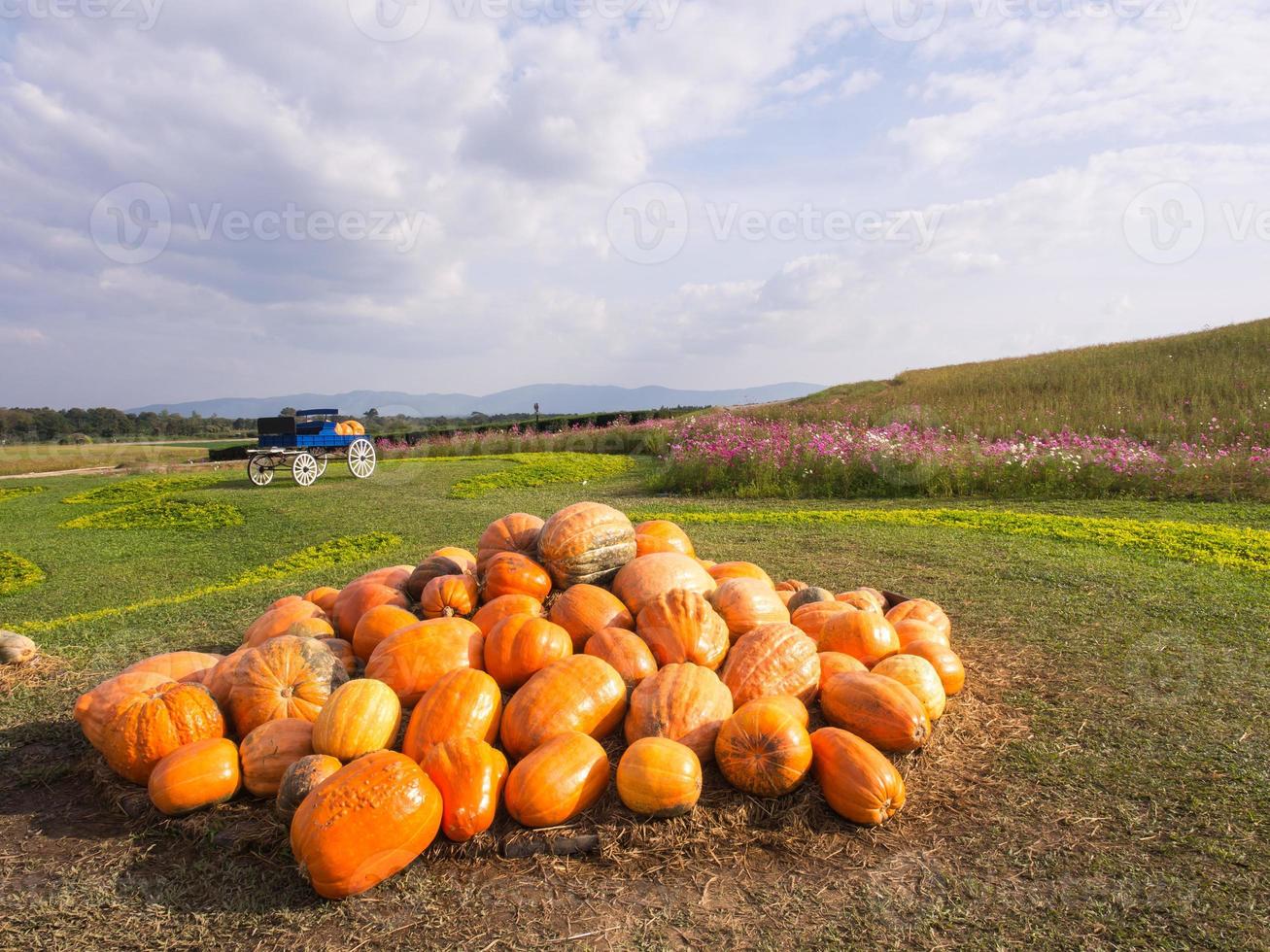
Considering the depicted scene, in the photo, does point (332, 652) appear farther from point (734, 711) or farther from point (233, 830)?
point (734, 711)

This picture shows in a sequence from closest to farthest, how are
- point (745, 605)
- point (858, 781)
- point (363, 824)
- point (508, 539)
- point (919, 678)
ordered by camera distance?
point (363, 824) < point (858, 781) < point (919, 678) < point (745, 605) < point (508, 539)

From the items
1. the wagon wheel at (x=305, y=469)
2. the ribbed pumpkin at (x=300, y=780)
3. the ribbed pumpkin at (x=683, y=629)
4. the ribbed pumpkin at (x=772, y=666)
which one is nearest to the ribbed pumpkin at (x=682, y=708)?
the ribbed pumpkin at (x=772, y=666)

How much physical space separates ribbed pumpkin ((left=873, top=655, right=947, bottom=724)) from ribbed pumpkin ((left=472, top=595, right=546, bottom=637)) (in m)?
1.59

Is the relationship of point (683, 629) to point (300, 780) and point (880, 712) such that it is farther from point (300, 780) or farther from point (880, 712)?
point (300, 780)

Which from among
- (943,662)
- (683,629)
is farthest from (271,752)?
(943,662)

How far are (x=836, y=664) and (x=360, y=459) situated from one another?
14.4 m

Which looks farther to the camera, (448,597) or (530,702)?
(448,597)

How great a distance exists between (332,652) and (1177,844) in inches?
130

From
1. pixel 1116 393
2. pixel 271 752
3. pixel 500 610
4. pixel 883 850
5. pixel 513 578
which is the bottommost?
pixel 883 850

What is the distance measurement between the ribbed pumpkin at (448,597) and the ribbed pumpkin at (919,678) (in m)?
1.94

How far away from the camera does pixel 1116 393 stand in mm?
16312

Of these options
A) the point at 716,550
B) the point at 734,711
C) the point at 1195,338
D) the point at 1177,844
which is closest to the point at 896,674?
the point at 734,711

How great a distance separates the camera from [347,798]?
2242 mm

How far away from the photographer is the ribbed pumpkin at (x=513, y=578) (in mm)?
3498
